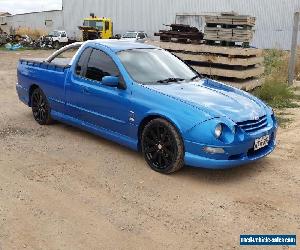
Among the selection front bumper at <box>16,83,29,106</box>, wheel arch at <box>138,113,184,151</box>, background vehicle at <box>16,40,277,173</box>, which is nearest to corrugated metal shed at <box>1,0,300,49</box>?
front bumper at <box>16,83,29,106</box>

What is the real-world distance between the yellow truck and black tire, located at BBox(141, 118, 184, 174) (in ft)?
83.6

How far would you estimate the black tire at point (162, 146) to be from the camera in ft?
15.4

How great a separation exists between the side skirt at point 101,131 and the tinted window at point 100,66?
2.31 ft

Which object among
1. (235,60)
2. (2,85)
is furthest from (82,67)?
(2,85)

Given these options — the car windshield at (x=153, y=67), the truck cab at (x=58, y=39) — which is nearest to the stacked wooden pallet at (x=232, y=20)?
the car windshield at (x=153, y=67)

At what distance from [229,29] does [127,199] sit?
6092 mm

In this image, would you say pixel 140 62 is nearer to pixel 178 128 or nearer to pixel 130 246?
pixel 178 128

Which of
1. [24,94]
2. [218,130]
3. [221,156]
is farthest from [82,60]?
[221,156]

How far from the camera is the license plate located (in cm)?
475

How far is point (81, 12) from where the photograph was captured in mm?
44500

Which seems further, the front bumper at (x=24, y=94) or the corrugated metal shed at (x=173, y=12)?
the corrugated metal shed at (x=173, y=12)

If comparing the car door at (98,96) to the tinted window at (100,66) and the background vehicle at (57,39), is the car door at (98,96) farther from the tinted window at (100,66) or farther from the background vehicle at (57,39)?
the background vehicle at (57,39)

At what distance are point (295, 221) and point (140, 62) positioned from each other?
115 inches

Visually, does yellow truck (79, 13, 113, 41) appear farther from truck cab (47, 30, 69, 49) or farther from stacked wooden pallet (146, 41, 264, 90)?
stacked wooden pallet (146, 41, 264, 90)
